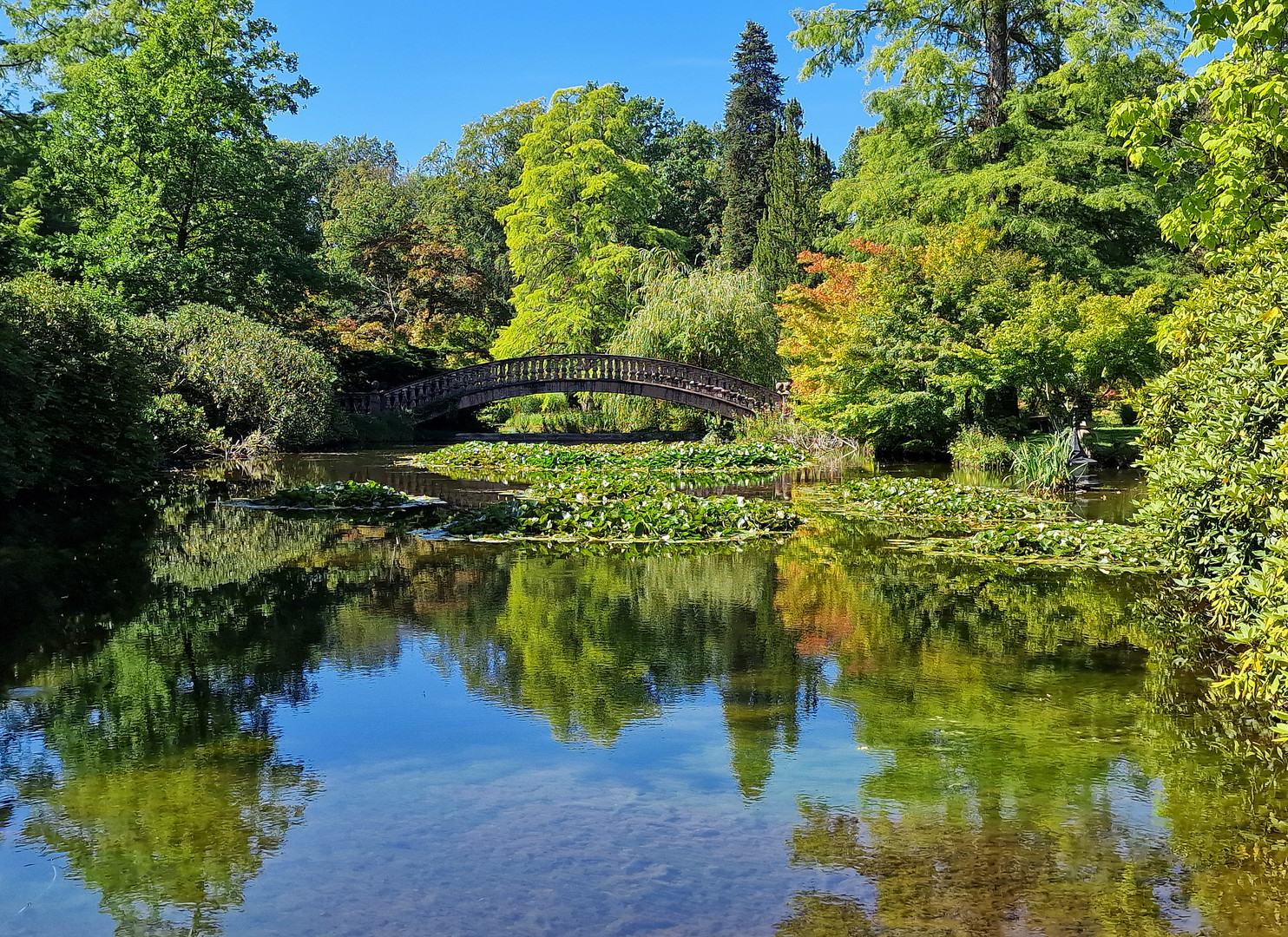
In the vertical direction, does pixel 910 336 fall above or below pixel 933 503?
above

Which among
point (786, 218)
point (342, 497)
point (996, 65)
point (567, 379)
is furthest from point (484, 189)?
point (342, 497)

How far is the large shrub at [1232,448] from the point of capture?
6016 millimetres

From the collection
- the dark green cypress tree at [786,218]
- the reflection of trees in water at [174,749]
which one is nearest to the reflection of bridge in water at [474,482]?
the reflection of trees in water at [174,749]

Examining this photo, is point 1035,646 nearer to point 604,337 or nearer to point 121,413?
point 121,413

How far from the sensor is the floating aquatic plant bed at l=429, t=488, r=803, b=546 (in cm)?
1168

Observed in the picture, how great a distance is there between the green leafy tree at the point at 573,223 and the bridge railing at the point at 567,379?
447cm

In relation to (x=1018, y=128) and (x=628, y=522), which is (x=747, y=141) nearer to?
(x=1018, y=128)

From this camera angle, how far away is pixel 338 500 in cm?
1421

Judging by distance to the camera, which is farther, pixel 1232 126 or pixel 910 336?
pixel 910 336

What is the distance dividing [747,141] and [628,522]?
43.2 m

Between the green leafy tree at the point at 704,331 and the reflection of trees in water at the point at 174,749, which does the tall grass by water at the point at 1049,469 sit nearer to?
the reflection of trees in water at the point at 174,749

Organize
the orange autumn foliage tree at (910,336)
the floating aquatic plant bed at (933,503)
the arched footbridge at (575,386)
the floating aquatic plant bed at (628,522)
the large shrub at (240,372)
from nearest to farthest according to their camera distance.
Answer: the floating aquatic plant bed at (628,522) < the floating aquatic plant bed at (933,503) < the orange autumn foliage tree at (910,336) < the large shrub at (240,372) < the arched footbridge at (575,386)

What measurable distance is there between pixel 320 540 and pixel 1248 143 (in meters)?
9.70

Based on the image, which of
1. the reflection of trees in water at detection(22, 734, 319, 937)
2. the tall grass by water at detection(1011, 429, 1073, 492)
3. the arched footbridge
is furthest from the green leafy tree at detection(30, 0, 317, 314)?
the reflection of trees in water at detection(22, 734, 319, 937)
